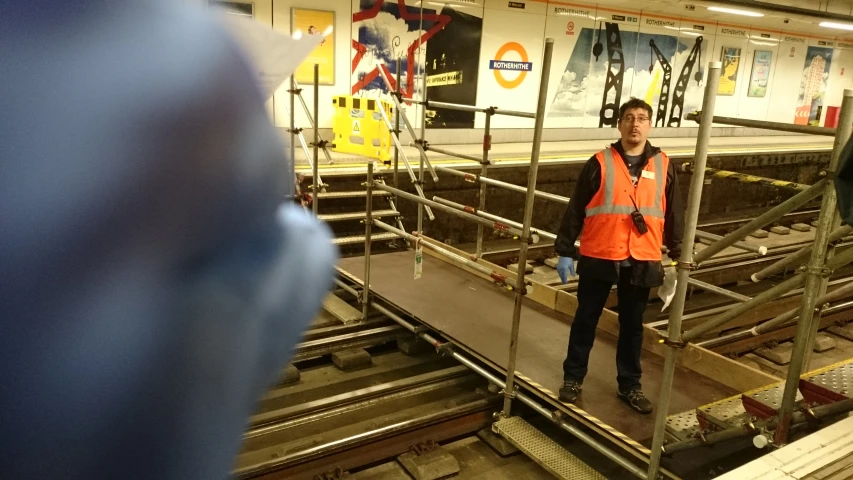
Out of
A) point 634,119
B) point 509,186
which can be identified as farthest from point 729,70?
point 634,119

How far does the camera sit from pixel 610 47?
1362cm

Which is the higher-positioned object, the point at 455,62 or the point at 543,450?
the point at 455,62

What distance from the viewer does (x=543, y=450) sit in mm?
3623

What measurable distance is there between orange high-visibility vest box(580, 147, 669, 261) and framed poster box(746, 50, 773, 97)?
15.3 metres

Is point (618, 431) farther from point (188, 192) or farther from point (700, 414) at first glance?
point (188, 192)

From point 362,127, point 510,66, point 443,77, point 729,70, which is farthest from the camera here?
point 729,70

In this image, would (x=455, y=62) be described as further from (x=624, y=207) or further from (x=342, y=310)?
(x=624, y=207)

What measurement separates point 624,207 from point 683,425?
117cm

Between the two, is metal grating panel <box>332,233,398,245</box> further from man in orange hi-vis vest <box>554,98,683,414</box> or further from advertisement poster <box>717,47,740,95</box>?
advertisement poster <box>717,47,740,95</box>

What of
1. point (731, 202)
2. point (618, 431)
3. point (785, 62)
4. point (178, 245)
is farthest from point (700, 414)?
point (785, 62)

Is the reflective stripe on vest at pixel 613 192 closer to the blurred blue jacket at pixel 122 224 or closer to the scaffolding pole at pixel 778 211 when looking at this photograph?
the scaffolding pole at pixel 778 211

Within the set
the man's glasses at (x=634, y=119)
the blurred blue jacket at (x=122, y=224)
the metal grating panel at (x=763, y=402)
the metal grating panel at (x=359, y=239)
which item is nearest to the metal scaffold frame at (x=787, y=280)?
the metal grating panel at (x=763, y=402)

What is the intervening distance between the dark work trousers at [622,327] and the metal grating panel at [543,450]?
1.30ft

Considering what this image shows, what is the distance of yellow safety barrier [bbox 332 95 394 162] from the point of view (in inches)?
291
